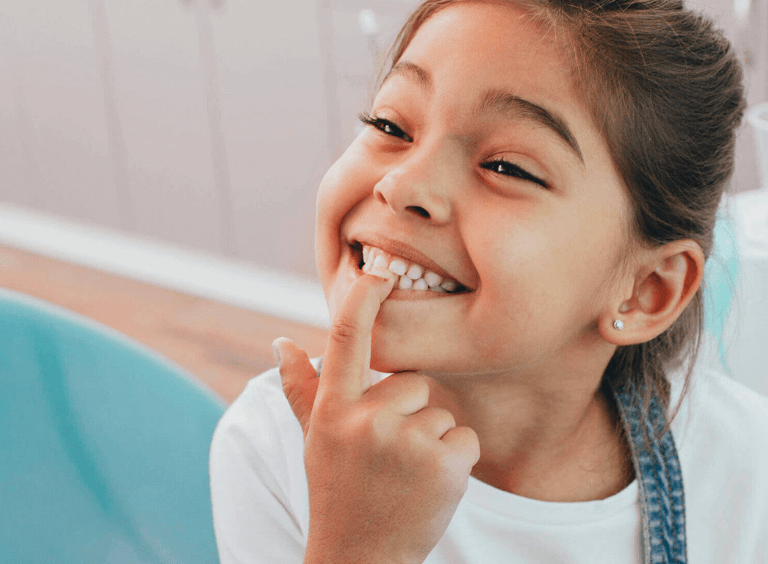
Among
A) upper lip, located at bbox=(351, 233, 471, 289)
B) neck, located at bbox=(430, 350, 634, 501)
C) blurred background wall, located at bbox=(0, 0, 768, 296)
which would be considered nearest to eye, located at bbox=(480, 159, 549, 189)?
upper lip, located at bbox=(351, 233, 471, 289)

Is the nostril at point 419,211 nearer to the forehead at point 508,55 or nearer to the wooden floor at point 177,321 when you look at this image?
the forehead at point 508,55

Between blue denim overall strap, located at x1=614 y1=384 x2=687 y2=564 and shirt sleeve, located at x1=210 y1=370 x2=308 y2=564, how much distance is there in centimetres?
39

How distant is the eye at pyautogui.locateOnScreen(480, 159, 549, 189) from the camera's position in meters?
0.77

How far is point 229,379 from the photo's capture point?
242 cm

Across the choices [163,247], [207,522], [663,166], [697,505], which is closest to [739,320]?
[697,505]

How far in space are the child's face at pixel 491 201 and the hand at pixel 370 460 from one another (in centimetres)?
5

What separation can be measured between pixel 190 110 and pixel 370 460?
2547 millimetres

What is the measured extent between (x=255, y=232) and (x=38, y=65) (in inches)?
51.3

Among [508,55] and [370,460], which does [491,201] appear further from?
[370,460]

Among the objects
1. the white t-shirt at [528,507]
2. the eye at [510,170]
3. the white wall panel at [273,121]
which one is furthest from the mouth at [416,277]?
the white wall panel at [273,121]

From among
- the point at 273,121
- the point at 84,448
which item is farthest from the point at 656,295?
the point at 273,121

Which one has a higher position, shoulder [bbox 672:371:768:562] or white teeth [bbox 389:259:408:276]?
white teeth [bbox 389:259:408:276]

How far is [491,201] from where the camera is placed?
76 cm

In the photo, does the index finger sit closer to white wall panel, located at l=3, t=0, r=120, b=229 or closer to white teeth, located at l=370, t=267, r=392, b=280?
white teeth, located at l=370, t=267, r=392, b=280
